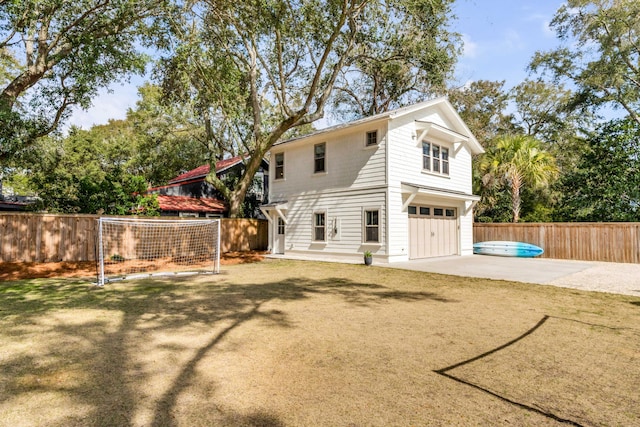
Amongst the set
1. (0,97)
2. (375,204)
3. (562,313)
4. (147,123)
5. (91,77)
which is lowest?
(562,313)

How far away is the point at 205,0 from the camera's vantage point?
13.0m

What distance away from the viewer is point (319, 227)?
16141 mm

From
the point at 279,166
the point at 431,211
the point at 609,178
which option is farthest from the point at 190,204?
the point at 609,178

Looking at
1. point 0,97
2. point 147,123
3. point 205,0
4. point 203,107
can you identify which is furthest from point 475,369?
point 147,123

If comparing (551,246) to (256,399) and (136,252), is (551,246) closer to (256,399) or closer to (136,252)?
(256,399)

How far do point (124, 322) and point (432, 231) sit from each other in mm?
13127

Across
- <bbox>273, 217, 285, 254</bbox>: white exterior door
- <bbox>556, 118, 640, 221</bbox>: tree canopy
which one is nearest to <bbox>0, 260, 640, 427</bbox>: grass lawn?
<bbox>273, 217, 285, 254</bbox>: white exterior door

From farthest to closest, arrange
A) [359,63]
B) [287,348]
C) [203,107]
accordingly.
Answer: [359,63], [203,107], [287,348]

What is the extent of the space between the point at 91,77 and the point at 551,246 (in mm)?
20691

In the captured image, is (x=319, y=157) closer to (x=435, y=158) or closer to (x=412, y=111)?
(x=412, y=111)

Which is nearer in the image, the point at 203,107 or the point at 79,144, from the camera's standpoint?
the point at 203,107

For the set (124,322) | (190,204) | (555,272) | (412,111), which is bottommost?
(555,272)

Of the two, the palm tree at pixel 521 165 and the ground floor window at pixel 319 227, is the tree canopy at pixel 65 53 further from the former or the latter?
the palm tree at pixel 521 165

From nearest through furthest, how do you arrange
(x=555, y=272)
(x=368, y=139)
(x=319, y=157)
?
(x=555, y=272)
(x=368, y=139)
(x=319, y=157)
